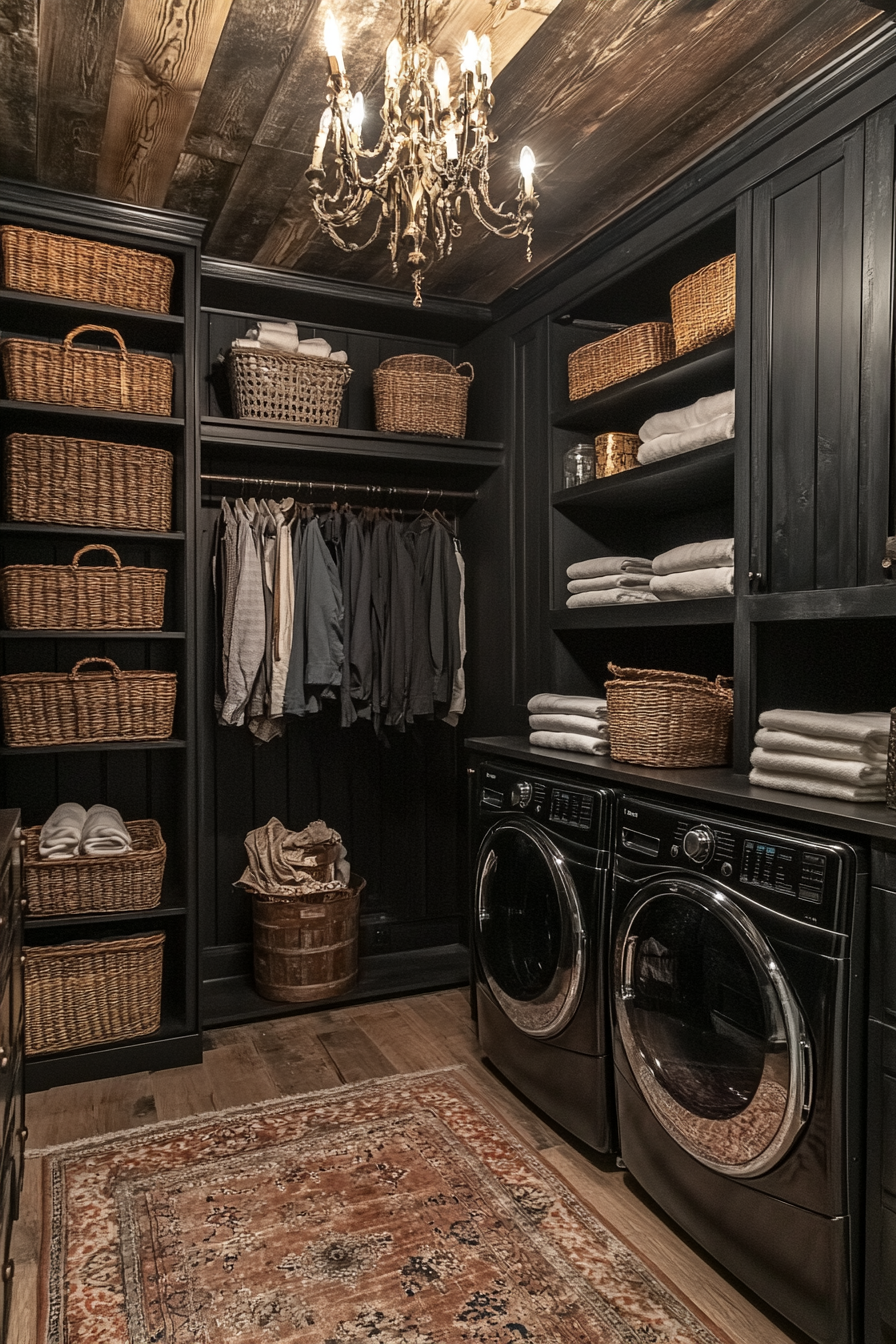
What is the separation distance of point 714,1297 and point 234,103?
9.16 feet

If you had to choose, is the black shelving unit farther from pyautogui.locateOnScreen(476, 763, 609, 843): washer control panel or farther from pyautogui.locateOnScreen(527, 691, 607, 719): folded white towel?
pyautogui.locateOnScreen(527, 691, 607, 719): folded white towel

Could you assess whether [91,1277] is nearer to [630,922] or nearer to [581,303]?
[630,922]

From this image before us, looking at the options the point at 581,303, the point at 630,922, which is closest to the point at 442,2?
the point at 581,303

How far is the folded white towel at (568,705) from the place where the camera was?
266cm

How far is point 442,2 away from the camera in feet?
6.06

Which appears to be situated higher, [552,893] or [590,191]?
[590,191]

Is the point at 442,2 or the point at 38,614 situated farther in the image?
the point at 38,614

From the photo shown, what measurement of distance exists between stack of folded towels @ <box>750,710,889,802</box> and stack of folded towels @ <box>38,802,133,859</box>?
1.82 m

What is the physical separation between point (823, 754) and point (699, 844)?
0.30m

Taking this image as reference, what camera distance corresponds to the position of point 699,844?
1.86 m

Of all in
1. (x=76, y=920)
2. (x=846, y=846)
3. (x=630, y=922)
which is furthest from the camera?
(x=76, y=920)

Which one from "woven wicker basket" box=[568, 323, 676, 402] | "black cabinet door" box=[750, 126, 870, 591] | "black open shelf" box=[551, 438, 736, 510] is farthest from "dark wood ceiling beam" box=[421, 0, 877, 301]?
"black open shelf" box=[551, 438, 736, 510]

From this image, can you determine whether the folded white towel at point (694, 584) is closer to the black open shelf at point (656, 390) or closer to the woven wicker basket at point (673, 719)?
the woven wicker basket at point (673, 719)

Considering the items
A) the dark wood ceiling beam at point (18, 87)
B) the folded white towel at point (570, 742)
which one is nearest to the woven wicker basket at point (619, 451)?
the folded white towel at point (570, 742)
